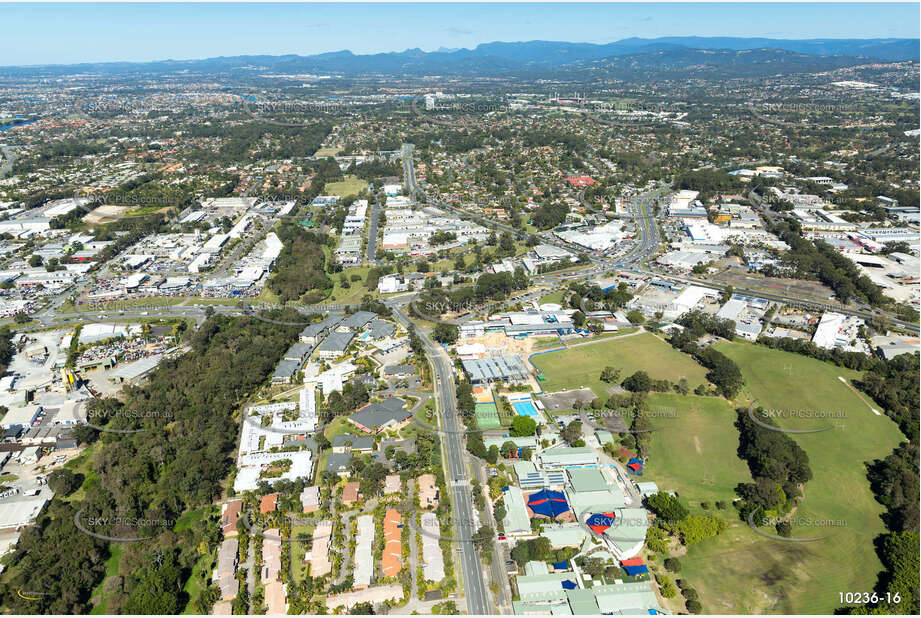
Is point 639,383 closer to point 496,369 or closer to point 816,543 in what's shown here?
point 496,369

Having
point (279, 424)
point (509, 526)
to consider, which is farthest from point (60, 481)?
point (509, 526)

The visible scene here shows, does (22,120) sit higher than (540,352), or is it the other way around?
(22,120)

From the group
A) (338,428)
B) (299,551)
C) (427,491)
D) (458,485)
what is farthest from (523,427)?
(299,551)

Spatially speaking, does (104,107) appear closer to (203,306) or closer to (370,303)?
(203,306)

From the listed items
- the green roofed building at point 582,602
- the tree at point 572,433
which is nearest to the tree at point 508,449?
the tree at point 572,433

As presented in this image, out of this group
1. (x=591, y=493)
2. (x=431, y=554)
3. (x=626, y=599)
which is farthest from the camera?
(x=591, y=493)

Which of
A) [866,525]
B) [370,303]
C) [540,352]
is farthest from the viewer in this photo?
[370,303]
